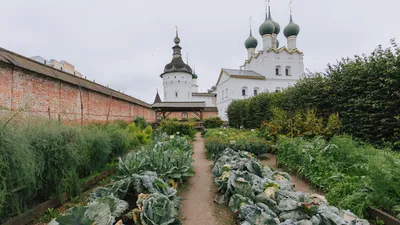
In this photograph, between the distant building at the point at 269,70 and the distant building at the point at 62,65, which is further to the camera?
the distant building at the point at 269,70

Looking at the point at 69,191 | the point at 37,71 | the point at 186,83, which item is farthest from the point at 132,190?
the point at 186,83

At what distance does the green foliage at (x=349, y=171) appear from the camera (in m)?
2.75

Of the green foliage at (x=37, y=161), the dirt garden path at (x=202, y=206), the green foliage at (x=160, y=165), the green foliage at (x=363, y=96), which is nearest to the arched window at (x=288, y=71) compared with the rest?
the green foliage at (x=363, y=96)

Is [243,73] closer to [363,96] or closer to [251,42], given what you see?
[251,42]

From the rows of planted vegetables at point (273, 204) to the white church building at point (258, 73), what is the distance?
26.7 m

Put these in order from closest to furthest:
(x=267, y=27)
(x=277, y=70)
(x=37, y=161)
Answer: (x=37, y=161), (x=267, y=27), (x=277, y=70)

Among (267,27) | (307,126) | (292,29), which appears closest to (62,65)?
(307,126)

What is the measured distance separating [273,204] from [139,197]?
1850 mm

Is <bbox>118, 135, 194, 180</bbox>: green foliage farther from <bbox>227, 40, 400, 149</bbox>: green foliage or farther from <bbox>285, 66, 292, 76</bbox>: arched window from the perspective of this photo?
<bbox>285, 66, 292, 76</bbox>: arched window

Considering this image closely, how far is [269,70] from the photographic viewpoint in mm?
32438

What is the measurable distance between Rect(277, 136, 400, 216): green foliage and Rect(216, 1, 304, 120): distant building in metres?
26.3

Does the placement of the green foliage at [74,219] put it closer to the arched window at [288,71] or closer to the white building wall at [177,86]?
the white building wall at [177,86]

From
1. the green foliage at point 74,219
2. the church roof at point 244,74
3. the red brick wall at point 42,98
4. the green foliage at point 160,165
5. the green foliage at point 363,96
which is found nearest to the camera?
the green foliage at point 74,219

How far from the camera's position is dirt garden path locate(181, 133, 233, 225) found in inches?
124
